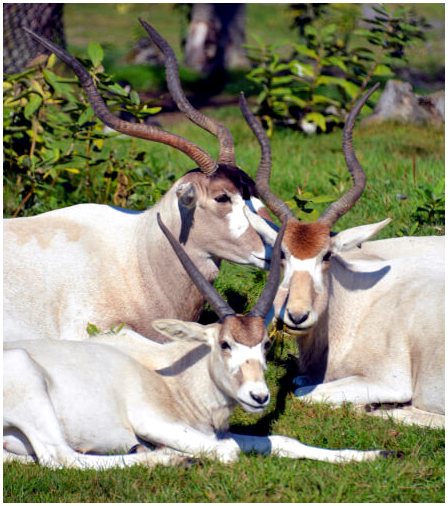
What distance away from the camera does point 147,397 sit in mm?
6539

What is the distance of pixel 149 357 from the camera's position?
696cm

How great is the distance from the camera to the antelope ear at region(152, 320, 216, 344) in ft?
21.2

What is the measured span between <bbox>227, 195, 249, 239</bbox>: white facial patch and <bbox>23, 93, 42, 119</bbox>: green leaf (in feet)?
9.38

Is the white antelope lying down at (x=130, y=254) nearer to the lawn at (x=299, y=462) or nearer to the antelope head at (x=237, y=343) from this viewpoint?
the lawn at (x=299, y=462)

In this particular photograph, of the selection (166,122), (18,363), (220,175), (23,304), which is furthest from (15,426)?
(166,122)

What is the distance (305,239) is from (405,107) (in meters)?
7.32

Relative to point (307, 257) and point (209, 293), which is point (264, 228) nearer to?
point (307, 257)

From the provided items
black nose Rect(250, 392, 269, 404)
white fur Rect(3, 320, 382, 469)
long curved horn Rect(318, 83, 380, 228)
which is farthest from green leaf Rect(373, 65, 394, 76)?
black nose Rect(250, 392, 269, 404)

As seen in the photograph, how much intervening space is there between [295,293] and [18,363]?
1789mm

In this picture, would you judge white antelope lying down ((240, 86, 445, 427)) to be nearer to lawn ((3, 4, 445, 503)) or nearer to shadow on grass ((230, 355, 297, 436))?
shadow on grass ((230, 355, 297, 436))

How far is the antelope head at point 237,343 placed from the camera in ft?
20.0

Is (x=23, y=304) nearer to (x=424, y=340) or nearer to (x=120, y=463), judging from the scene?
(x=120, y=463)

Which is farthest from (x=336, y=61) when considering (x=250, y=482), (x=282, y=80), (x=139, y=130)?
(x=250, y=482)

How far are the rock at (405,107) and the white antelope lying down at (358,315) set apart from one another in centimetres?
601
